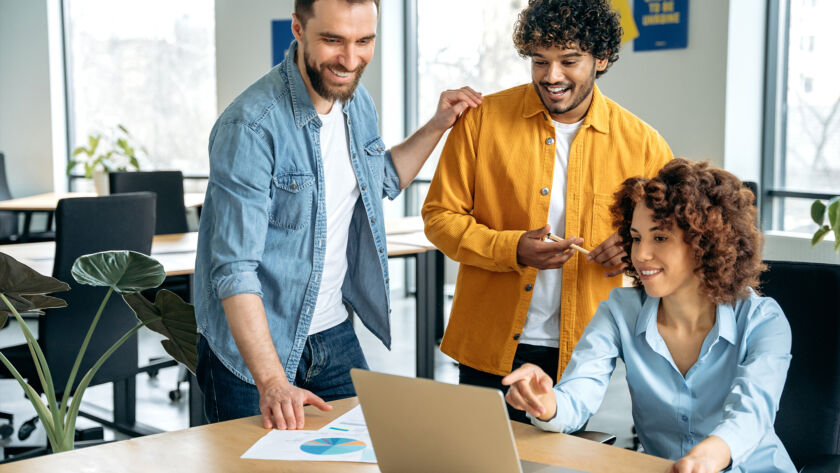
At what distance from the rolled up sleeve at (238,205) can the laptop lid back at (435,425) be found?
1.68 ft

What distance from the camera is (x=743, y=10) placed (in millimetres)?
4559

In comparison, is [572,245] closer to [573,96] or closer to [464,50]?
[573,96]

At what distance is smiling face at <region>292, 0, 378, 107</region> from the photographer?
5.57 ft

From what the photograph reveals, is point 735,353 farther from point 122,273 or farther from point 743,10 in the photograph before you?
point 743,10

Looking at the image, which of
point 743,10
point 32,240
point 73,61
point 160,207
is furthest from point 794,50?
point 73,61

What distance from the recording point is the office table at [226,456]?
1432mm

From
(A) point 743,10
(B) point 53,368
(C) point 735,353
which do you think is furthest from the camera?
(A) point 743,10

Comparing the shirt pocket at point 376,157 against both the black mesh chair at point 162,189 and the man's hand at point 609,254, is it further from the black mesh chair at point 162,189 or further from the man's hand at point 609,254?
the black mesh chair at point 162,189


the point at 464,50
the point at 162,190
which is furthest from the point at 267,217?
the point at 464,50

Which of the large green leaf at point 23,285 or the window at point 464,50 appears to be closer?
the large green leaf at point 23,285

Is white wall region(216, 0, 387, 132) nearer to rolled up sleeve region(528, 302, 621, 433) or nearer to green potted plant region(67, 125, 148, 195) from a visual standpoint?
green potted plant region(67, 125, 148, 195)

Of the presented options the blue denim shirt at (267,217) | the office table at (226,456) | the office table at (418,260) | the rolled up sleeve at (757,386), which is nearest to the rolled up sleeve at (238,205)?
the blue denim shirt at (267,217)

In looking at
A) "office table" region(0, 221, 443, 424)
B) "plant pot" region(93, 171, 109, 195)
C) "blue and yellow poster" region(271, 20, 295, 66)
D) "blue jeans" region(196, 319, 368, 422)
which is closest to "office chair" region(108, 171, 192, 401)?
"office table" region(0, 221, 443, 424)

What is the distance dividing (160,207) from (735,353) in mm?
3798
